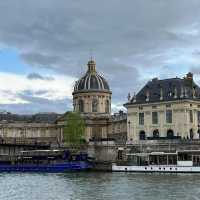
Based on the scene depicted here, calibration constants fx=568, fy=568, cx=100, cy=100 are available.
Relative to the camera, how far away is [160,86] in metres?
105

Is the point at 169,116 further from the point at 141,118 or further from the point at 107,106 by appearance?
the point at 107,106

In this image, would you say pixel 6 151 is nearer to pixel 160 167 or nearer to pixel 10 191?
pixel 160 167

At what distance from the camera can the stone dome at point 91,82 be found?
139 meters

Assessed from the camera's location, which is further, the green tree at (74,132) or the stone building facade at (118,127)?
the stone building facade at (118,127)

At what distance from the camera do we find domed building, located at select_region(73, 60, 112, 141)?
13525cm

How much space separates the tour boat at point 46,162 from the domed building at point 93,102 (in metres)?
37.4

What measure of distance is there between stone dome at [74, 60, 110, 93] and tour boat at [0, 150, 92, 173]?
42.3m

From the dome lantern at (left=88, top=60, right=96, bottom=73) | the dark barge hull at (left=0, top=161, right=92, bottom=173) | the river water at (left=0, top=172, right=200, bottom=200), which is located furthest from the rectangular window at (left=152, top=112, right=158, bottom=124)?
the dome lantern at (left=88, top=60, right=96, bottom=73)

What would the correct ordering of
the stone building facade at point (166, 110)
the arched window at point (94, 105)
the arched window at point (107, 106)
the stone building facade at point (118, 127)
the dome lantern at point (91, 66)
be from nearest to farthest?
the stone building facade at point (166, 110)
the stone building facade at point (118, 127)
the arched window at point (94, 105)
the arched window at point (107, 106)
the dome lantern at point (91, 66)

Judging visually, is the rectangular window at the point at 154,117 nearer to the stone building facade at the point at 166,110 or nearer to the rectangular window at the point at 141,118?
the stone building facade at the point at 166,110

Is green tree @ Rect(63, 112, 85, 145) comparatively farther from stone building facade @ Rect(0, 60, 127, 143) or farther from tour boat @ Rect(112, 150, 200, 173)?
stone building facade @ Rect(0, 60, 127, 143)

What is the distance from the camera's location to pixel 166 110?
101938 mm

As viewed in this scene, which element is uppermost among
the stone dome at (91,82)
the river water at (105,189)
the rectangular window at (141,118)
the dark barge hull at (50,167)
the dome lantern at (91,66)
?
the dome lantern at (91,66)

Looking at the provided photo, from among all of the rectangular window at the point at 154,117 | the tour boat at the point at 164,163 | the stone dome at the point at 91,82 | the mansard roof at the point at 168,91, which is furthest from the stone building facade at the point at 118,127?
the tour boat at the point at 164,163
